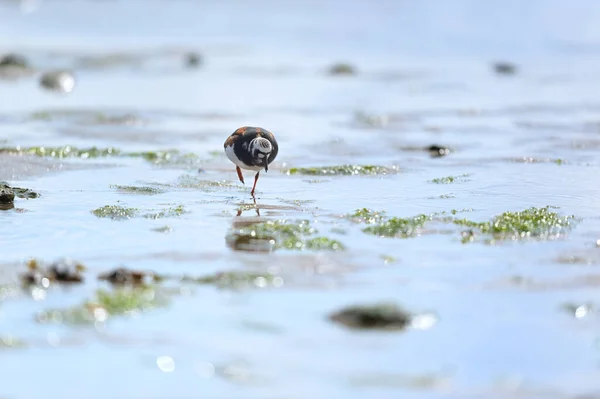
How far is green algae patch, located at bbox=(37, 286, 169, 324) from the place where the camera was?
857 cm

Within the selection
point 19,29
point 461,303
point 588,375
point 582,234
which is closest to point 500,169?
point 582,234

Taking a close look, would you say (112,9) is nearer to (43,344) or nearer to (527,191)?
(527,191)

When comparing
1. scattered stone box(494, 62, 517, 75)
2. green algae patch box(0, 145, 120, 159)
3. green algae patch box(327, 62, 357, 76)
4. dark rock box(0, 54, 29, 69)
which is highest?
scattered stone box(494, 62, 517, 75)

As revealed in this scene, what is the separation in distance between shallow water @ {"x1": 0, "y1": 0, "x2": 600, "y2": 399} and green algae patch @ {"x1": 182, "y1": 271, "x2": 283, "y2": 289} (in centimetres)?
17

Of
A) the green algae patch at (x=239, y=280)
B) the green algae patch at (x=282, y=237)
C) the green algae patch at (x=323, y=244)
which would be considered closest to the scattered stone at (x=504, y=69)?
the green algae patch at (x=282, y=237)

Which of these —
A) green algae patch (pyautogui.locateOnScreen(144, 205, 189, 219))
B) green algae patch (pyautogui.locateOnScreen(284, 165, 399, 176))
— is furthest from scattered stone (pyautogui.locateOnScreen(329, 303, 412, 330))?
green algae patch (pyautogui.locateOnScreen(284, 165, 399, 176))

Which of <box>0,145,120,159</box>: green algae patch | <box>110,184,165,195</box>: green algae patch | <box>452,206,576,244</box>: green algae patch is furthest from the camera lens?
<box>0,145,120,159</box>: green algae patch

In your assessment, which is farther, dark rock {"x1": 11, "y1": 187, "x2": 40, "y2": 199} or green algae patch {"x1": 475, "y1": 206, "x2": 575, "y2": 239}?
dark rock {"x1": 11, "y1": 187, "x2": 40, "y2": 199}

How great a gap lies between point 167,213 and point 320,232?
2.14m

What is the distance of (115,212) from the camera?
1307cm

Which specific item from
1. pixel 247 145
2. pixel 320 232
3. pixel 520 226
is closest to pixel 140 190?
pixel 247 145

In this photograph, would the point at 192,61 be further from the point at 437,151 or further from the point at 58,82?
the point at 437,151

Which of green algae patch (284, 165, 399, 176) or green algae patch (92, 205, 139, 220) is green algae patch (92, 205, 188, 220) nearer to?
green algae patch (92, 205, 139, 220)

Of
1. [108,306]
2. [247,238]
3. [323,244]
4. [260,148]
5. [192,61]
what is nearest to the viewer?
[108,306]
